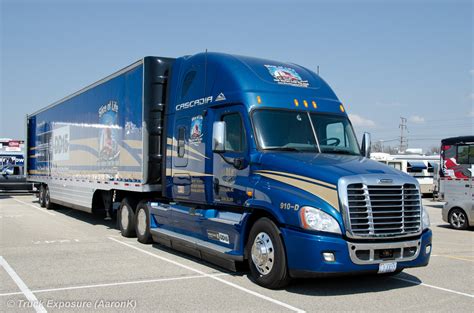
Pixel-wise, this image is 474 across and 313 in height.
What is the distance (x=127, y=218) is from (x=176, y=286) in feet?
17.6

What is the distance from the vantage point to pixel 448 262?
9477mm

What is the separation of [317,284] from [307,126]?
2401mm

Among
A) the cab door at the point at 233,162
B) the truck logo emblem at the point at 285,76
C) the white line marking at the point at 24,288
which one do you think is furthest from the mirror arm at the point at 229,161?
the white line marking at the point at 24,288

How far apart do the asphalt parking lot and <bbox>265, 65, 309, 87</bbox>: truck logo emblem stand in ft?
10.5

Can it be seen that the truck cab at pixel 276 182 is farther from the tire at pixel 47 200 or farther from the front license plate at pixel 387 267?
the tire at pixel 47 200

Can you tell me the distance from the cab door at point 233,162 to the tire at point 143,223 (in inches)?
125

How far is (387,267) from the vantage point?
6688mm

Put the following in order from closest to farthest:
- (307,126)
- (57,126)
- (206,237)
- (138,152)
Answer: (307,126)
(206,237)
(138,152)
(57,126)

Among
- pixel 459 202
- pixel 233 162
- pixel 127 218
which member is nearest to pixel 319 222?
pixel 233 162

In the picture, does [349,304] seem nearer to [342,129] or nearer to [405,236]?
[405,236]

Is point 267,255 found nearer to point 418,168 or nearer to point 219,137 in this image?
point 219,137

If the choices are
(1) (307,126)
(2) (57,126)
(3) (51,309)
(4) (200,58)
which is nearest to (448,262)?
(1) (307,126)

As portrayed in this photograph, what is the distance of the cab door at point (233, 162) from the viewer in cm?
766

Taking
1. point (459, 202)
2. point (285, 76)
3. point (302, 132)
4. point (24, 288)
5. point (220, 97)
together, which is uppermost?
point (285, 76)
